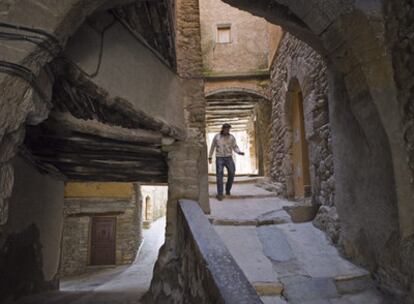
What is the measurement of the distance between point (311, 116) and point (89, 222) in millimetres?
8476

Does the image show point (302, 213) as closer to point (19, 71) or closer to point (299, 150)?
point (299, 150)

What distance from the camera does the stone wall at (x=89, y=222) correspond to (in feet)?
32.1

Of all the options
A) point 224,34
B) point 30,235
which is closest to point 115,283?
point 30,235

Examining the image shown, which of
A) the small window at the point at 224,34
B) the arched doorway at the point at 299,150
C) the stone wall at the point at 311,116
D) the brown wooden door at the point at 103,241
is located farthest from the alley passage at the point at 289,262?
the small window at the point at 224,34

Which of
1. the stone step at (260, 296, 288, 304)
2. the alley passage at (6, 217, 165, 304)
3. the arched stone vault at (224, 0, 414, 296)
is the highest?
→ the arched stone vault at (224, 0, 414, 296)

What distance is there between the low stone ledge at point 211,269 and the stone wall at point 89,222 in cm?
740

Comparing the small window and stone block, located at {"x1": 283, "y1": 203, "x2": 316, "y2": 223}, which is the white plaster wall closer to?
stone block, located at {"x1": 283, "y1": 203, "x2": 316, "y2": 223}

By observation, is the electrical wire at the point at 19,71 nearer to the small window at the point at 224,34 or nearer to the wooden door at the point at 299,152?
the wooden door at the point at 299,152

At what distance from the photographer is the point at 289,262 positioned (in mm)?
3246

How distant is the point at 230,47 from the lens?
1048cm

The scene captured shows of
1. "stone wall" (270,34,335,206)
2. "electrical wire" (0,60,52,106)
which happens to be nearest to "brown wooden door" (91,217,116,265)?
"stone wall" (270,34,335,206)

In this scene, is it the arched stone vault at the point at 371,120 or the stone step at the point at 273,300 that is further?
the stone step at the point at 273,300

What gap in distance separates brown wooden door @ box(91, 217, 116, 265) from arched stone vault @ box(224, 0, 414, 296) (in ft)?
29.5

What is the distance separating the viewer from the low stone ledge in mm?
1706
